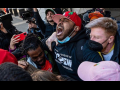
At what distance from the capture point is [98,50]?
1.52 meters

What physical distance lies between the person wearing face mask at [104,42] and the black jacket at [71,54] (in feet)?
0.34

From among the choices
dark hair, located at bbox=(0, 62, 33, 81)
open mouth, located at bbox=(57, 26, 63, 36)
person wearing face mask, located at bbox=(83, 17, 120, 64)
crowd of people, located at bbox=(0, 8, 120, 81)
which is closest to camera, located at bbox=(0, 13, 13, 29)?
crowd of people, located at bbox=(0, 8, 120, 81)

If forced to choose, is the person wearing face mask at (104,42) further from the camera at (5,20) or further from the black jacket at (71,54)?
the camera at (5,20)

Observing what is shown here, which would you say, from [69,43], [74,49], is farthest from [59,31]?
[74,49]

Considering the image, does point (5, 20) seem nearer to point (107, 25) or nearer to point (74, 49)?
point (74, 49)

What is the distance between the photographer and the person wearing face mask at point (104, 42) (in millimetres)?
1472

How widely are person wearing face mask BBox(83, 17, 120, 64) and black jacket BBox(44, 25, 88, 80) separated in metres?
0.10

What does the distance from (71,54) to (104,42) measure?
498mm

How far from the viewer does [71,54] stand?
165cm

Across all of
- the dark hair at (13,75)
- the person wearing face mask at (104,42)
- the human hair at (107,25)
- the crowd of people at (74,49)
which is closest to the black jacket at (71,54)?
the crowd of people at (74,49)

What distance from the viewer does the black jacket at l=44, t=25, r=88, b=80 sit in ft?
5.23

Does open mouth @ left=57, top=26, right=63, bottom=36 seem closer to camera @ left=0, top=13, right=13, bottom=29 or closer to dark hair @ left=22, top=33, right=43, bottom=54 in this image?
dark hair @ left=22, top=33, right=43, bottom=54
